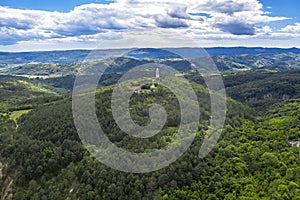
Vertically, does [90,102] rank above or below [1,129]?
above

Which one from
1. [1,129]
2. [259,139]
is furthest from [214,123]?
[1,129]

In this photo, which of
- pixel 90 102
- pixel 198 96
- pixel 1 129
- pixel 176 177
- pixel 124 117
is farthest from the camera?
pixel 198 96

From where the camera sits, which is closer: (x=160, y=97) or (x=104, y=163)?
(x=104, y=163)

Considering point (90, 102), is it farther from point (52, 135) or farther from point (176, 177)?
point (176, 177)

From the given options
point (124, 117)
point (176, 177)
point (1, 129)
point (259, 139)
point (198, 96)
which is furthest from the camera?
point (198, 96)

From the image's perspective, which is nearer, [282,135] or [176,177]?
[176,177]

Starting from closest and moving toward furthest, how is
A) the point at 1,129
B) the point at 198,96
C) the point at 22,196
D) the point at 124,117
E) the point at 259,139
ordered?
1. the point at 22,196
2. the point at 259,139
3. the point at 124,117
4. the point at 1,129
5. the point at 198,96

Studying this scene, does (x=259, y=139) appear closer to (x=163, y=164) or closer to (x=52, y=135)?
(x=163, y=164)

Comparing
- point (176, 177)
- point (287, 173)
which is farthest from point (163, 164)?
point (287, 173)

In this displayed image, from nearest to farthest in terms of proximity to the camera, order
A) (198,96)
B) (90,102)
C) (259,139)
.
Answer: (259,139), (90,102), (198,96)
